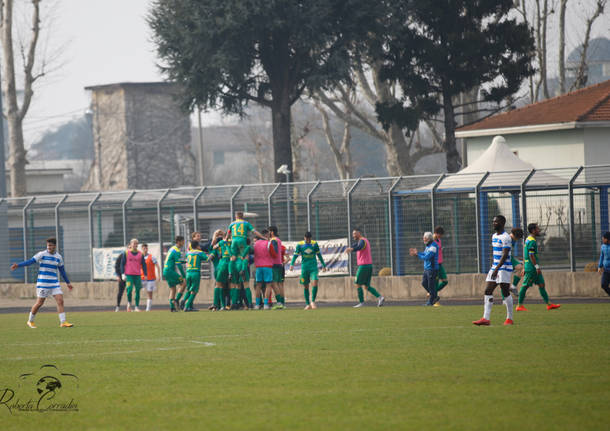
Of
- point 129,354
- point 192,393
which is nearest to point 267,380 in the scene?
point 192,393

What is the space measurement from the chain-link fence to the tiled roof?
5.57 meters

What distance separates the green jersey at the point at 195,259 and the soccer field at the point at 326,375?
5970 mm

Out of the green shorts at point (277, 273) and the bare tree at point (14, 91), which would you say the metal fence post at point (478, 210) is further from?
the bare tree at point (14, 91)

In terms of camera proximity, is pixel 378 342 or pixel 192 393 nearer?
pixel 192 393

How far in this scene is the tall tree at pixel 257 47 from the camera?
36.8 m

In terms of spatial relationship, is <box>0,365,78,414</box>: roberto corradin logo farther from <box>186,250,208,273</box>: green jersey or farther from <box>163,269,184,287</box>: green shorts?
Answer: <box>163,269,184,287</box>: green shorts

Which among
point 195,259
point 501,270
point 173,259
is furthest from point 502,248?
point 173,259

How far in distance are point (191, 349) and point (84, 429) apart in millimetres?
5810

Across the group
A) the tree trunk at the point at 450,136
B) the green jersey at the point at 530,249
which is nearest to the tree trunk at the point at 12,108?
the tree trunk at the point at 450,136

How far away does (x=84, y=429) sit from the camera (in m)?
8.11

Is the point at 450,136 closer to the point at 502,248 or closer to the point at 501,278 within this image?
the point at 502,248

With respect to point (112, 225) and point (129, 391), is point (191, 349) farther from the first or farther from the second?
point (112, 225)

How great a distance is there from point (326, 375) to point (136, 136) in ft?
197

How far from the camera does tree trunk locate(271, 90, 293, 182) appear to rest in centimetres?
3856
